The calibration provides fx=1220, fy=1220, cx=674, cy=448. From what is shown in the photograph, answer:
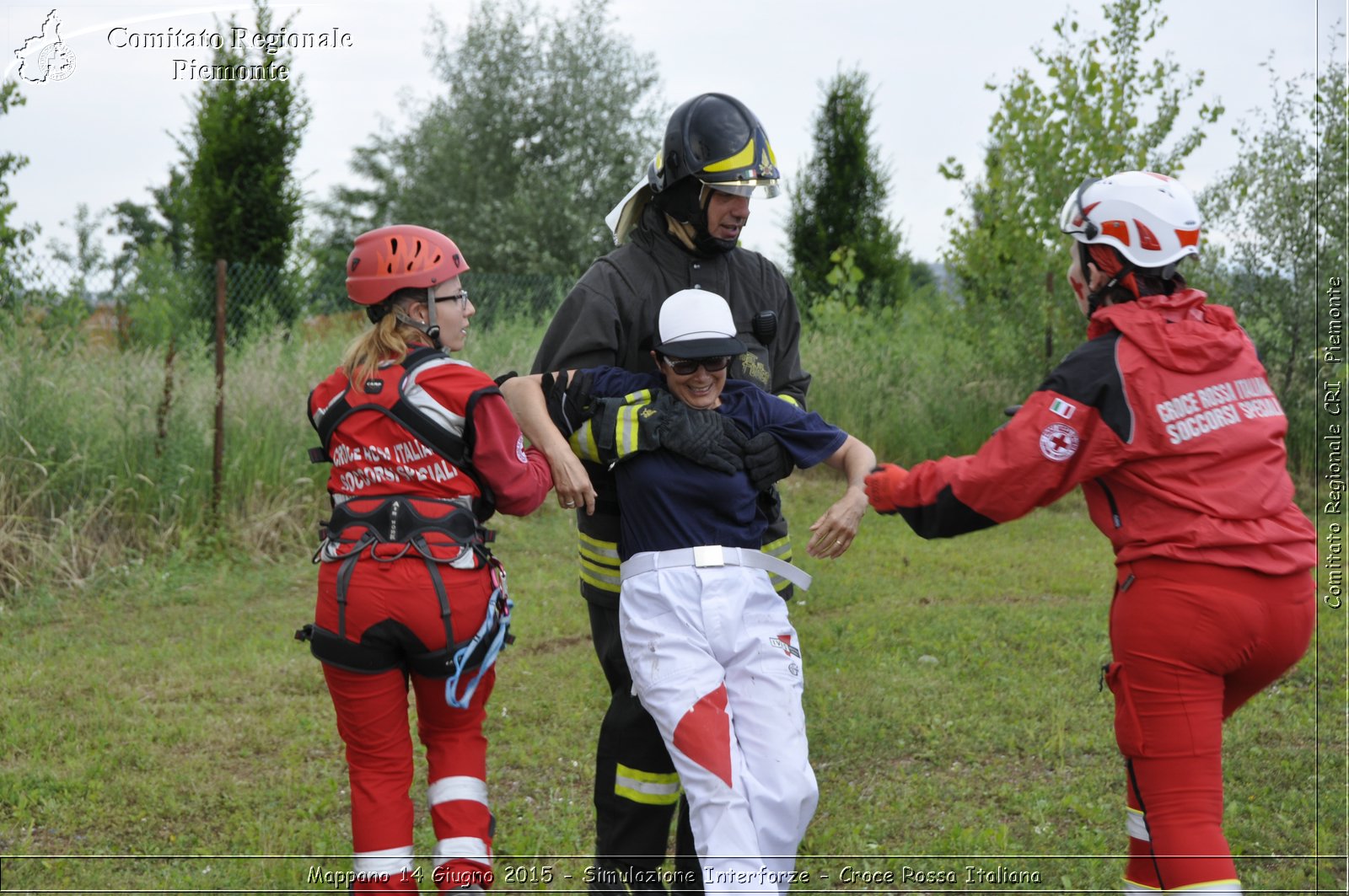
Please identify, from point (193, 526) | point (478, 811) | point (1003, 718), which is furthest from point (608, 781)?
point (193, 526)

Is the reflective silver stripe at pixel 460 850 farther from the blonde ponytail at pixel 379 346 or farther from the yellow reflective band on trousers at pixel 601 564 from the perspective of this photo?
the blonde ponytail at pixel 379 346

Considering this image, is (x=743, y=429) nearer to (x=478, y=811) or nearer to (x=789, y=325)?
(x=789, y=325)

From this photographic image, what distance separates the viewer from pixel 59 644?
7.18 metres

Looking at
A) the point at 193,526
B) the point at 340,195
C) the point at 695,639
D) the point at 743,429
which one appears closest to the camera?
the point at 695,639

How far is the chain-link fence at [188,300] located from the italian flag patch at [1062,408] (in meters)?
6.95

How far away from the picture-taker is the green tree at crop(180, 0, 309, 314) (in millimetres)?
13953

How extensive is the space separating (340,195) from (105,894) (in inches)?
1608

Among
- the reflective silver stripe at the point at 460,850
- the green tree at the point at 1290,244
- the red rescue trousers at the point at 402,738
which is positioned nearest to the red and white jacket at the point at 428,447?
the red rescue trousers at the point at 402,738

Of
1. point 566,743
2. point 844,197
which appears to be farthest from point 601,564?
point 844,197

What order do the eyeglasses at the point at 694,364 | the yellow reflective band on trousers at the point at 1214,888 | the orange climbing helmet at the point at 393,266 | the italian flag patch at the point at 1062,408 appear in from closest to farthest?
the yellow reflective band on trousers at the point at 1214,888 → the italian flag patch at the point at 1062,408 → the eyeglasses at the point at 694,364 → the orange climbing helmet at the point at 393,266

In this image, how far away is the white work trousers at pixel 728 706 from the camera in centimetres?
317

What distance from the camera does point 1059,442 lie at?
10.7 ft

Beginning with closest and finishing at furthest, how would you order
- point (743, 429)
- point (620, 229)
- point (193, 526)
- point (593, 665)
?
point (743, 429), point (620, 229), point (593, 665), point (193, 526)

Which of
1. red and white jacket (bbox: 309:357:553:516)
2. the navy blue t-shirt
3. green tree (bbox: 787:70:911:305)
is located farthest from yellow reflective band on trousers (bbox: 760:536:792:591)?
green tree (bbox: 787:70:911:305)
